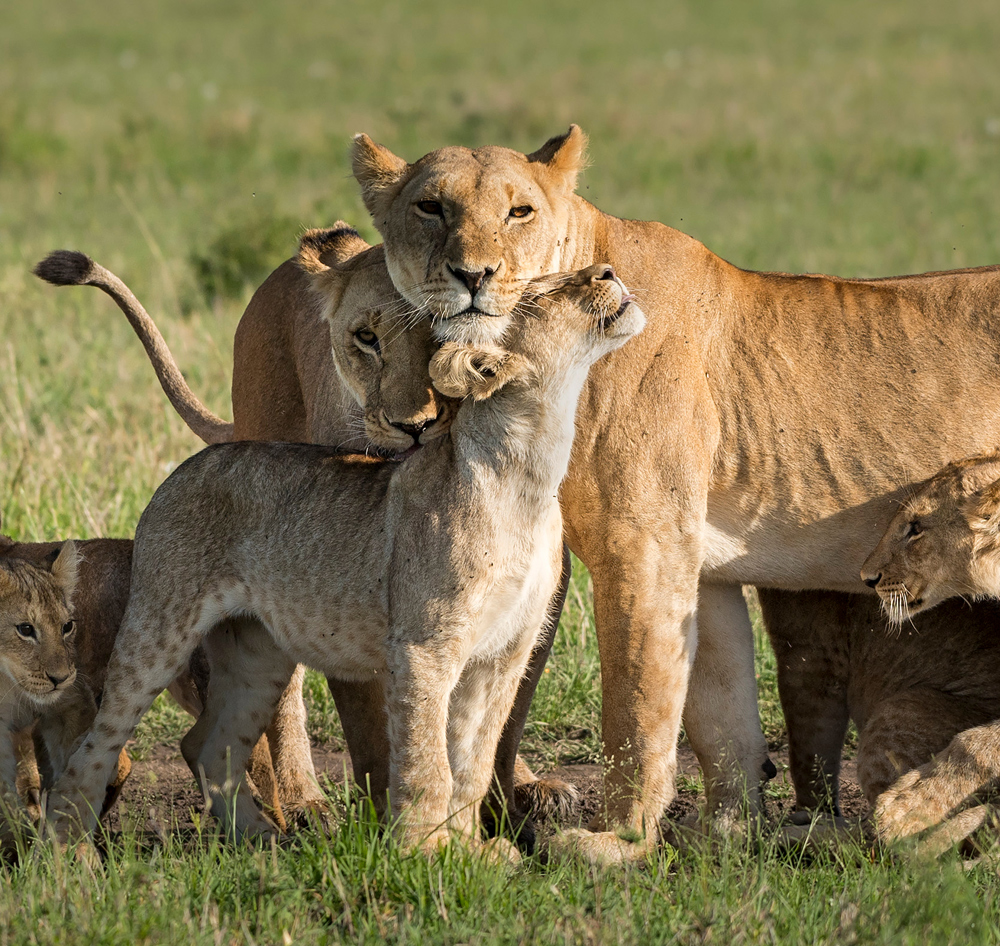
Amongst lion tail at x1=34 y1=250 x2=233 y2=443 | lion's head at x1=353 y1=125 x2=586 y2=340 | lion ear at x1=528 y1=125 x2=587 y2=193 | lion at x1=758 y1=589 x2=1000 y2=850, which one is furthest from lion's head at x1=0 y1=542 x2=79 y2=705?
lion at x1=758 y1=589 x2=1000 y2=850

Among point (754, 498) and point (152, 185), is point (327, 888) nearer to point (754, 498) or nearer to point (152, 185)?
point (754, 498)

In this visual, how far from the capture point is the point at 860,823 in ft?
11.9

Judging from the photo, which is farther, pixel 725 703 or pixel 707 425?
pixel 725 703

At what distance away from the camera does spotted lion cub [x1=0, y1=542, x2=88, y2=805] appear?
3590mm

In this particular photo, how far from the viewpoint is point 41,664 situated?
11.8 feet

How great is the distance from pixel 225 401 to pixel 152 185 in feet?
28.9

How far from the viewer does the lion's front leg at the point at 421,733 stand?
320 centimetres

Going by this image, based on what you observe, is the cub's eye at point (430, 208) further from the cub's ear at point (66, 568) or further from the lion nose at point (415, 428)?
the cub's ear at point (66, 568)

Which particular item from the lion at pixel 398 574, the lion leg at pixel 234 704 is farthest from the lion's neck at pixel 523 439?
the lion leg at pixel 234 704

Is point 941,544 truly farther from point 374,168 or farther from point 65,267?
point 65,267

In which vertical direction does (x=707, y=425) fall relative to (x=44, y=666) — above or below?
above

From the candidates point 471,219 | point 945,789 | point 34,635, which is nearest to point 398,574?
point 471,219

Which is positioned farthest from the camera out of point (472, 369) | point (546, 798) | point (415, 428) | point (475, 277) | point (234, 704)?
point (546, 798)

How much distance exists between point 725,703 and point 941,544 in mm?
780
